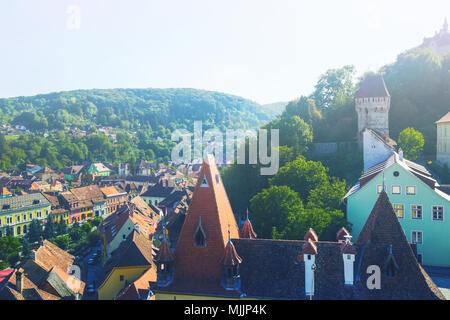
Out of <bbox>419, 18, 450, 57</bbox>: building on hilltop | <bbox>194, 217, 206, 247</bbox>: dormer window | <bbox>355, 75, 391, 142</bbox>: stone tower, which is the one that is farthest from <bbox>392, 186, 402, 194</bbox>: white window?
<bbox>419, 18, 450, 57</bbox>: building on hilltop

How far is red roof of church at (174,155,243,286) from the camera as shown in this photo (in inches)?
734

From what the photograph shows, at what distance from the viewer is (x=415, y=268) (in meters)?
16.8

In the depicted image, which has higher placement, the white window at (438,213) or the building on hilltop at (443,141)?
the building on hilltop at (443,141)

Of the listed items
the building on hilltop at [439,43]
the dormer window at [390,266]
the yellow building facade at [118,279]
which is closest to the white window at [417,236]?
the dormer window at [390,266]

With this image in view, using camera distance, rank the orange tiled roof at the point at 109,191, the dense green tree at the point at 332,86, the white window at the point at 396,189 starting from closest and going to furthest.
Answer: the white window at the point at 396,189
the dense green tree at the point at 332,86
the orange tiled roof at the point at 109,191

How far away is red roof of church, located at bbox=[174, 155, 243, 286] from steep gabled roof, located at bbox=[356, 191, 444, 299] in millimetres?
6460

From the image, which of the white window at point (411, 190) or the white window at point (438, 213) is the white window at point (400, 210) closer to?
the white window at point (411, 190)

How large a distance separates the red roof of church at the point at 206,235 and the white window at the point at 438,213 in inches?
668

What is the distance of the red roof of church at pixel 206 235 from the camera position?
61.2 feet

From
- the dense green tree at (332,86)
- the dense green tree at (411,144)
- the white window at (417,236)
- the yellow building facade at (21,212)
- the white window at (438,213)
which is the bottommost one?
the yellow building facade at (21,212)

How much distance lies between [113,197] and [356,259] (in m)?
75.0

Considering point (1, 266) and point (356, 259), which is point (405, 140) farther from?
point (1, 266)

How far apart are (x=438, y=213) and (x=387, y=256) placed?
1384cm

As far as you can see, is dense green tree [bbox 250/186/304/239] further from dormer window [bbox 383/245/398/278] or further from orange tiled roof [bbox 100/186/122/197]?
orange tiled roof [bbox 100/186/122/197]
